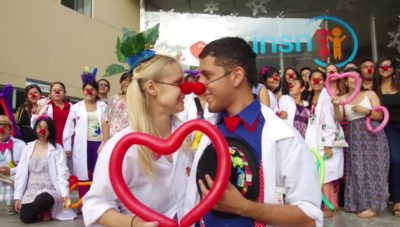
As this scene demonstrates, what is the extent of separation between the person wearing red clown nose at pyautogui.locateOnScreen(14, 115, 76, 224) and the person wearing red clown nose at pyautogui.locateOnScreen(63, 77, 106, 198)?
11.9 inches

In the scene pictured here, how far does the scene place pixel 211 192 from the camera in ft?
5.05

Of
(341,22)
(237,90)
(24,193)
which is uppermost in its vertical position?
(341,22)

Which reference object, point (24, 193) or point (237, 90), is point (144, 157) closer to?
point (237, 90)

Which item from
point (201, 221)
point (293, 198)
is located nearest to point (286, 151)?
point (293, 198)

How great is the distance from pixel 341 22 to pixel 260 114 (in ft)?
38.0

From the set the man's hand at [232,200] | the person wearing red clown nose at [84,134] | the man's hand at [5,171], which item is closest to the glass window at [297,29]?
the person wearing red clown nose at [84,134]

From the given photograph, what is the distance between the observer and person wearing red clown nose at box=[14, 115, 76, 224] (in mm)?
5461

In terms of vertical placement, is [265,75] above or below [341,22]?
below

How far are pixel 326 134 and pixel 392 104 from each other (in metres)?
0.86

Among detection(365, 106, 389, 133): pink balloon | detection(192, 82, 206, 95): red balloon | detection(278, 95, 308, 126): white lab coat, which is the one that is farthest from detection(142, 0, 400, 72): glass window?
detection(192, 82, 206, 95): red balloon

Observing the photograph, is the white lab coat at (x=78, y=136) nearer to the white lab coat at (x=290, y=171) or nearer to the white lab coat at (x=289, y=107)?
the white lab coat at (x=289, y=107)

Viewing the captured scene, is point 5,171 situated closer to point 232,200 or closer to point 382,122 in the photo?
point 382,122

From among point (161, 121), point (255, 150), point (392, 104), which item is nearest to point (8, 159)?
point (161, 121)

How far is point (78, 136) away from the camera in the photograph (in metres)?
6.02
